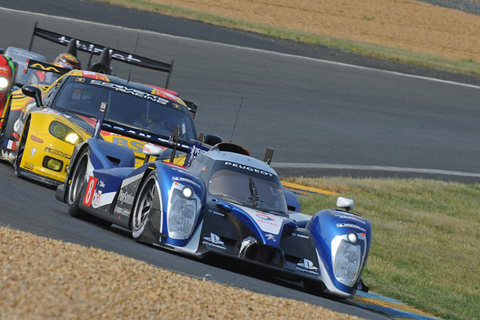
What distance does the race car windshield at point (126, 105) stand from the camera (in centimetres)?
1228

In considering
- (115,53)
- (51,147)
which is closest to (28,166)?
(51,147)

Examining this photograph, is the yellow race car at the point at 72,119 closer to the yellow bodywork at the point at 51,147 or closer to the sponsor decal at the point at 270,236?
the yellow bodywork at the point at 51,147

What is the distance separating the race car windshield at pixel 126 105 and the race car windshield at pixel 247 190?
2.66 meters

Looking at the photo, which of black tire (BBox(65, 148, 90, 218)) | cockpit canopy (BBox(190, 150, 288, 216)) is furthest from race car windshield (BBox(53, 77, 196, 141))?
cockpit canopy (BBox(190, 150, 288, 216))

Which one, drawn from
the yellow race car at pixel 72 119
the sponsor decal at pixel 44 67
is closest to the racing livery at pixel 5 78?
the yellow race car at pixel 72 119

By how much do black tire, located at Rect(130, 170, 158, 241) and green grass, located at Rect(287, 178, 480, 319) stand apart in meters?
2.64

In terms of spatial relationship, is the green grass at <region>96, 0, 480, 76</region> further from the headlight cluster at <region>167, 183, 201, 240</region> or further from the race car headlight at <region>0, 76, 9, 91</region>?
the headlight cluster at <region>167, 183, 201, 240</region>

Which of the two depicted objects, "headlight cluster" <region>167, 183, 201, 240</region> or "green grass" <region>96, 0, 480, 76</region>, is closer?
"headlight cluster" <region>167, 183, 201, 240</region>

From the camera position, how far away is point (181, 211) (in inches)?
344

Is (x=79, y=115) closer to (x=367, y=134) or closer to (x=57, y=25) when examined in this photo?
(x=367, y=134)

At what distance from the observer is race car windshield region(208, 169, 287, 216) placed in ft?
31.4

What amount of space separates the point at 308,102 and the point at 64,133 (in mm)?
14072

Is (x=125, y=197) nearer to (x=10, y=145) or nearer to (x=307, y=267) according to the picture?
(x=307, y=267)

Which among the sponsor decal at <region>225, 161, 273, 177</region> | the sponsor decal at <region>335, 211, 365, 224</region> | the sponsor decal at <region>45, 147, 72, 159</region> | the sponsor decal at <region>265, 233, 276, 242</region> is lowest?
the sponsor decal at <region>265, 233, 276, 242</region>
